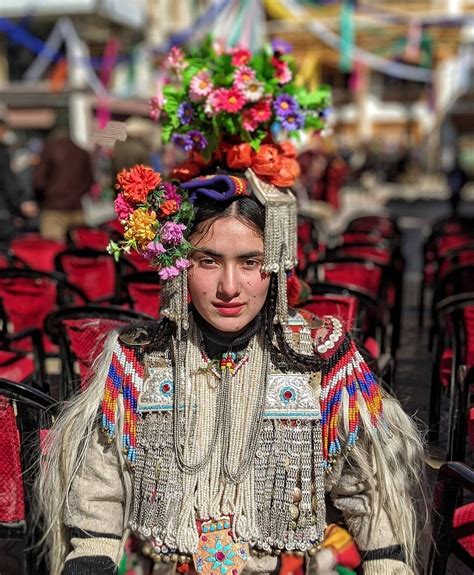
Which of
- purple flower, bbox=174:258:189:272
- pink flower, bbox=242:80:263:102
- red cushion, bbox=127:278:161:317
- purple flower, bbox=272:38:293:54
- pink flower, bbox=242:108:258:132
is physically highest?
purple flower, bbox=272:38:293:54

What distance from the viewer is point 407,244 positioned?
11133mm

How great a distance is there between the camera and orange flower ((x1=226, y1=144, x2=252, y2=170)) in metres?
2.60

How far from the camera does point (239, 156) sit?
2682mm

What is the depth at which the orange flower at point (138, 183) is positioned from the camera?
181 centimetres

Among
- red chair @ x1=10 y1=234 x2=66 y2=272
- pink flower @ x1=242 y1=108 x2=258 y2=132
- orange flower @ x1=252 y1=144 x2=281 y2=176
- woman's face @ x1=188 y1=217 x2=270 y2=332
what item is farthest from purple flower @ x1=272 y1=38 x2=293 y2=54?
red chair @ x1=10 y1=234 x2=66 y2=272

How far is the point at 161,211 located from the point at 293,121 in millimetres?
1802

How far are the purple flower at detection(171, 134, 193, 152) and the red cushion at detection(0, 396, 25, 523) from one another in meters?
1.20

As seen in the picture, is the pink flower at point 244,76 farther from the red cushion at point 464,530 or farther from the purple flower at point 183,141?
the red cushion at point 464,530

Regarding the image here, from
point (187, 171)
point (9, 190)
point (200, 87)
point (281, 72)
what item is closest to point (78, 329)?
point (187, 171)

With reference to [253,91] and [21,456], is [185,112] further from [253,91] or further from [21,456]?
[21,456]

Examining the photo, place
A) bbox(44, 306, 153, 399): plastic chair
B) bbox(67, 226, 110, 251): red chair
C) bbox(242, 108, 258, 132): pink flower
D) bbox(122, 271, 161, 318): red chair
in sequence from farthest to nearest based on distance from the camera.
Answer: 1. bbox(67, 226, 110, 251): red chair
2. bbox(122, 271, 161, 318): red chair
3. bbox(44, 306, 153, 399): plastic chair
4. bbox(242, 108, 258, 132): pink flower

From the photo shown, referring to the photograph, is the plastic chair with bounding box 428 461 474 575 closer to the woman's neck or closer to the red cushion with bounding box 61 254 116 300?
the woman's neck

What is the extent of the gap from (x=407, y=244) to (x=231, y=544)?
974 centimetres

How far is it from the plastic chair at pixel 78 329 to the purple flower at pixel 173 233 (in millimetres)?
1262
